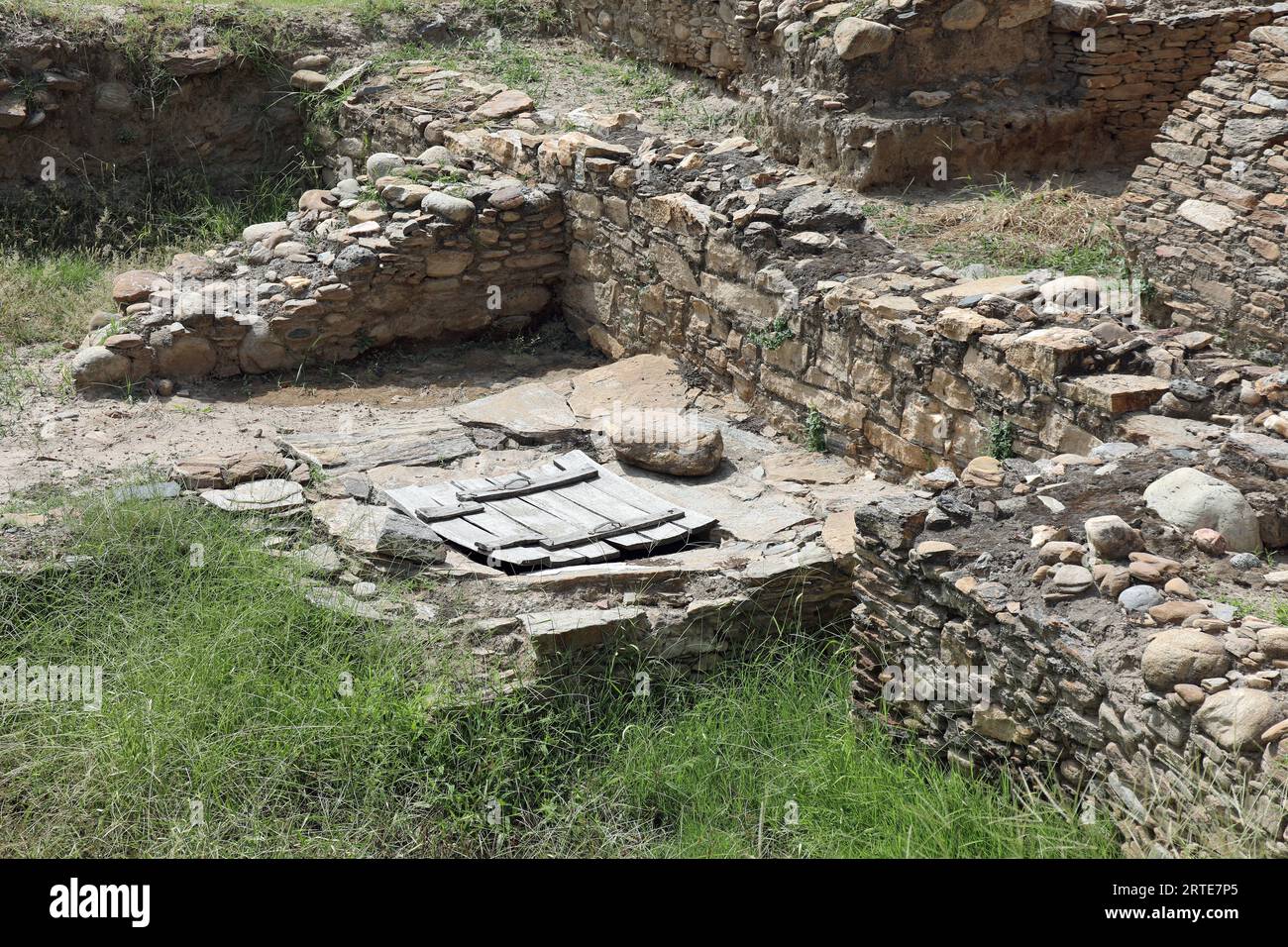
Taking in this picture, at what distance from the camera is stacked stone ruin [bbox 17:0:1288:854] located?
132 inches

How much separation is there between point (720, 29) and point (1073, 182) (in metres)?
2.72

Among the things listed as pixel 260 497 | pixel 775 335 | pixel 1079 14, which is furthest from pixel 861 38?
pixel 260 497

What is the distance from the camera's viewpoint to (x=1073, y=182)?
7.51 metres

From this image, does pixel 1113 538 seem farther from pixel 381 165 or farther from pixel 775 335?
pixel 381 165

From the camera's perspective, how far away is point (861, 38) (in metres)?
7.41

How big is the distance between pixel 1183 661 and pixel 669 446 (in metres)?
2.85

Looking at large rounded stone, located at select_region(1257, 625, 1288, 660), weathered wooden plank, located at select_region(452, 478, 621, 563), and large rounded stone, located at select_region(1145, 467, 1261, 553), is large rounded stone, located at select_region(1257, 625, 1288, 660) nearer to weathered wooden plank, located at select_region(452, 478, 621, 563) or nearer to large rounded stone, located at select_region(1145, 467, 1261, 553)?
large rounded stone, located at select_region(1145, 467, 1261, 553)

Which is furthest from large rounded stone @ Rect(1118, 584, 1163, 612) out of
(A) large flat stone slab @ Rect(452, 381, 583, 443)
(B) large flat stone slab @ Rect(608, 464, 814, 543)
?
(A) large flat stone slab @ Rect(452, 381, 583, 443)

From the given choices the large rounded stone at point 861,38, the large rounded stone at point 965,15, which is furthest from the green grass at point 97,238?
the large rounded stone at point 965,15

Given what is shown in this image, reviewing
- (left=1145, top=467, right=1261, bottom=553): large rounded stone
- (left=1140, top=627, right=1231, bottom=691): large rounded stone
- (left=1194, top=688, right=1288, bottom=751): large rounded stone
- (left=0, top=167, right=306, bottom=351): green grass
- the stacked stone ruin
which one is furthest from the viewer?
(left=0, top=167, right=306, bottom=351): green grass

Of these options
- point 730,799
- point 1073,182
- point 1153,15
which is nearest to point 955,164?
point 1073,182
